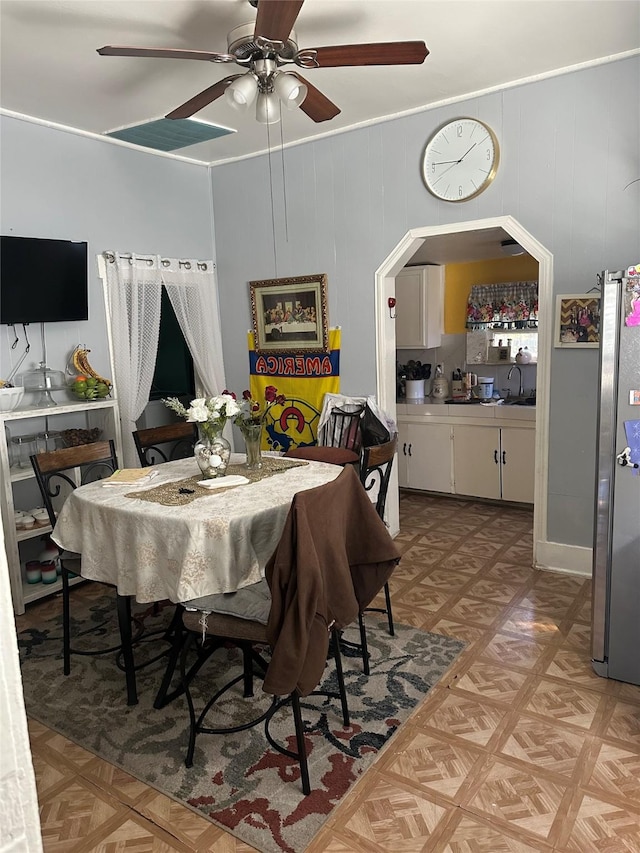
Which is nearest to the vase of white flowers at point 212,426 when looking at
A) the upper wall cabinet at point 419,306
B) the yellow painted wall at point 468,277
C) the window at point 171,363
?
the window at point 171,363

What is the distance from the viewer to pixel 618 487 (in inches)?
101

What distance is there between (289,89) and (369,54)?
1.14ft

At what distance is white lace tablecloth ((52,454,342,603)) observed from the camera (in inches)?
91.8

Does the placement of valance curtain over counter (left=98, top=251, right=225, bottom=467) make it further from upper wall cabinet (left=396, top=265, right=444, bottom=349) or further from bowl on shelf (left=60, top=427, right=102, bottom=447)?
upper wall cabinet (left=396, top=265, right=444, bottom=349)

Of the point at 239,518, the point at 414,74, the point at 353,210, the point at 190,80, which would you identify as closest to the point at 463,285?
the point at 353,210

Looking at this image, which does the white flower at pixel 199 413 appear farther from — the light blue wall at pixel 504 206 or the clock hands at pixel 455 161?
the clock hands at pixel 455 161

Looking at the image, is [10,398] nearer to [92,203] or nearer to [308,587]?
[92,203]

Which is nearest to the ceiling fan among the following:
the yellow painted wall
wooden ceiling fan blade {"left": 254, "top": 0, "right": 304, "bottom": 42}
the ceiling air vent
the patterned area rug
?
wooden ceiling fan blade {"left": 254, "top": 0, "right": 304, "bottom": 42}

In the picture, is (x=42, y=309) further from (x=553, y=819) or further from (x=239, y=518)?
(x=553, y=819)

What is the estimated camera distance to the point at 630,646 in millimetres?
2625

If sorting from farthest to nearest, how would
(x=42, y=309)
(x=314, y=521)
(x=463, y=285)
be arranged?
(x=463, y=285) → (x=42, y=309) → (x=314, y=521)

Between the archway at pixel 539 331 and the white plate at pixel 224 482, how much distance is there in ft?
5.47

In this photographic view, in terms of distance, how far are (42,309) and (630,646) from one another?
3.59 m

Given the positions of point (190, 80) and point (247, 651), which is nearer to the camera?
point (247, 651)
